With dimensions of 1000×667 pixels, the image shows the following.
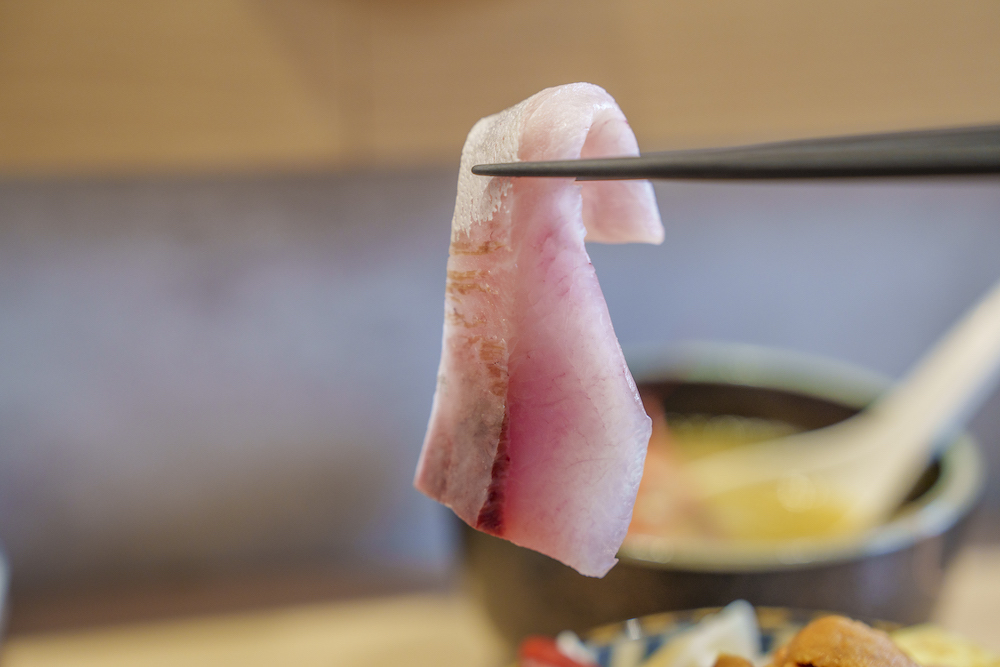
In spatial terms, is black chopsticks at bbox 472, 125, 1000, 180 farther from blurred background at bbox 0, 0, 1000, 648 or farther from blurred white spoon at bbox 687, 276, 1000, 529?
blurred white spoon at bbox 687, 276, 1000, 529

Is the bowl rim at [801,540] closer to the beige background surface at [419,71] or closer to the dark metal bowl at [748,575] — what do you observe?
the dark metal bowl at [748,575]

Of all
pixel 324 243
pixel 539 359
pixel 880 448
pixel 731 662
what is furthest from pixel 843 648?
pixel 324 243

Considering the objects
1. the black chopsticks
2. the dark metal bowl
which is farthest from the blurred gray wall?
the black chopsticks

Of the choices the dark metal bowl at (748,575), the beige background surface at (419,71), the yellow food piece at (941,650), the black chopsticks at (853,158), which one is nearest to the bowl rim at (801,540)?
the dark metal bowl at (748,575)

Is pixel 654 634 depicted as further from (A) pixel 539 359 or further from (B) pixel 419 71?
(B) pixel 419 71

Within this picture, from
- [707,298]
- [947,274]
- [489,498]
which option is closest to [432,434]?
[489,498]

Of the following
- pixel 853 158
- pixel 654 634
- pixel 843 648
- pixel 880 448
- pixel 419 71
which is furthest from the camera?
pixel 880 448

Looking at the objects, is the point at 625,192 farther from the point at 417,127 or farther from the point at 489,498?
the point at 417,127
